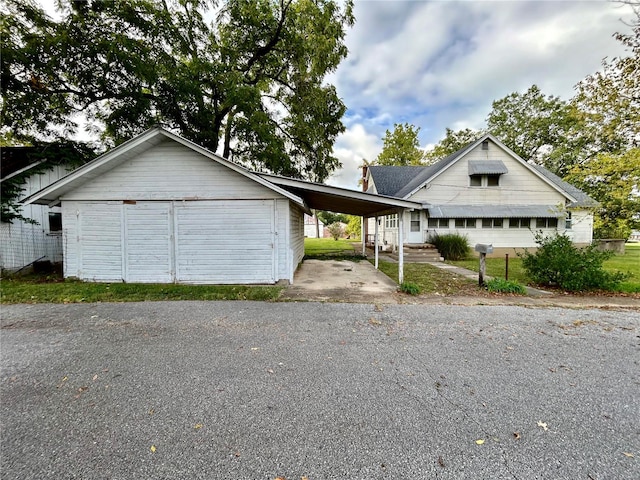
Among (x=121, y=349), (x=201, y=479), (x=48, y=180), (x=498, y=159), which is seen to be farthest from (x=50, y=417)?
(x=498, y=159)

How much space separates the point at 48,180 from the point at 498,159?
2091 cm

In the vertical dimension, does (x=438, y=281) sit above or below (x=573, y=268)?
below

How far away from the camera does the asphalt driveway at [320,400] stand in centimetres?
185

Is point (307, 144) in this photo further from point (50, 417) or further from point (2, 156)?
point (50, 417)

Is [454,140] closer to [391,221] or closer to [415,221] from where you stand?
[391,221]

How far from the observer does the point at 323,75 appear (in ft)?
42.5

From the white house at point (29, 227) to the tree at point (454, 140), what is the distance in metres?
30.9

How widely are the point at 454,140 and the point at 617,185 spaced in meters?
22.7

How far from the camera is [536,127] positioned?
78.1 ft

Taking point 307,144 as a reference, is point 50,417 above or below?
below

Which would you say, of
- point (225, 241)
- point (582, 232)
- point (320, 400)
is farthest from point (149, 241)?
point (582, 232)

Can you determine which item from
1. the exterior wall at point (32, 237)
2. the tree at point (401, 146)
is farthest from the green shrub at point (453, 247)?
the tree at point (401, 146)

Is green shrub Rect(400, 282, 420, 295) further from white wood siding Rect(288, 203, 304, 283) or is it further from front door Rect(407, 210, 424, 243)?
front door Rect(407, 210, 424, 243)

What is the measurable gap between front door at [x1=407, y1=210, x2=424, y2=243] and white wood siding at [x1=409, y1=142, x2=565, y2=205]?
136 centimetres
